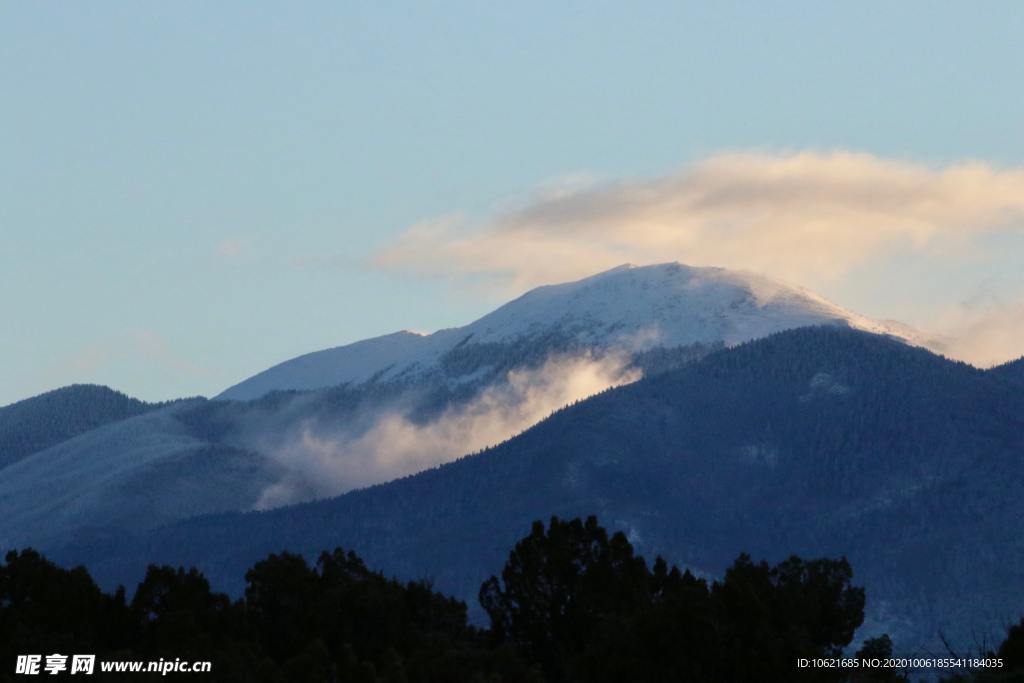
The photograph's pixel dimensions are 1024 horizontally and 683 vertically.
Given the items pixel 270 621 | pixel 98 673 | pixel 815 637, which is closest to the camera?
pixel 98 673

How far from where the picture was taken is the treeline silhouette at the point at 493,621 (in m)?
139

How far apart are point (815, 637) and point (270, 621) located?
112 ft

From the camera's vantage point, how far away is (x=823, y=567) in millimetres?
156125

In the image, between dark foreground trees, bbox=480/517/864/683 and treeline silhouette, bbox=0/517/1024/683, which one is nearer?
treeline silhouette, bbox=0/517/1024/683

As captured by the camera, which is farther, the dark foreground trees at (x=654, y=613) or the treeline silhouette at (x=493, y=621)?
the dark foreground trees at (x=654, y=613)

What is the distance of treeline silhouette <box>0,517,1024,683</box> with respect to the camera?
139 m

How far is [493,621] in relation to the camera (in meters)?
170

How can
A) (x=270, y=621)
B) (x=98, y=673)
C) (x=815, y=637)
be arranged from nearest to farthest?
1. (x=98, y=673)
2. (x=815, y=637)
3. (x=270, y=621)

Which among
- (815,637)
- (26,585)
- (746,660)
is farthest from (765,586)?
(26,585)

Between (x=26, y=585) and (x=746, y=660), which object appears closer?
(x=746, y=660)

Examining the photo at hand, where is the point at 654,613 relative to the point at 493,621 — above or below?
below

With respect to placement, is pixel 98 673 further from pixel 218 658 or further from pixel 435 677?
pixel 435 677

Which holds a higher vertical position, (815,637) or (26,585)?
(26,585)

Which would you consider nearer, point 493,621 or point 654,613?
point 654,613
